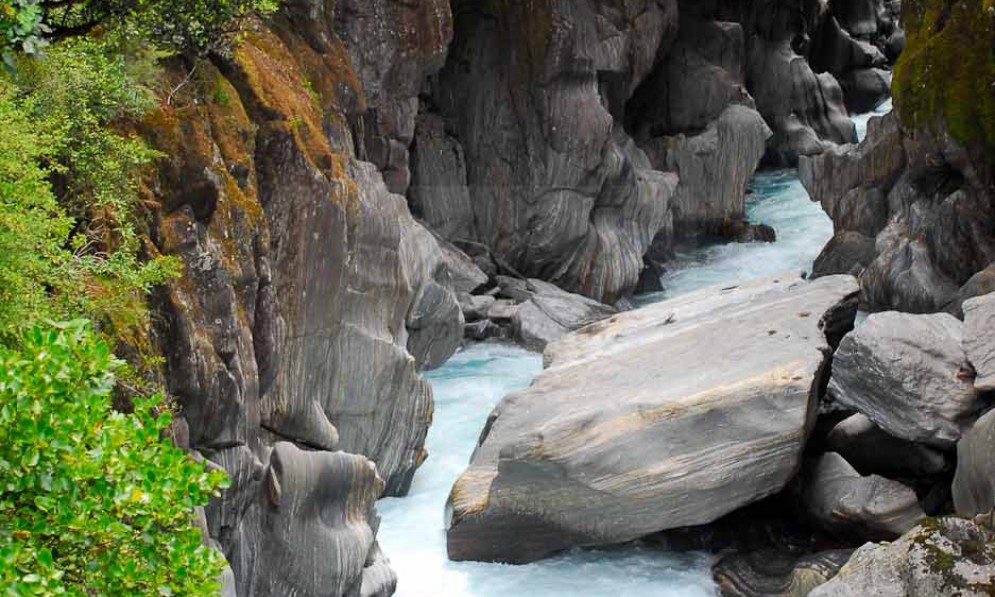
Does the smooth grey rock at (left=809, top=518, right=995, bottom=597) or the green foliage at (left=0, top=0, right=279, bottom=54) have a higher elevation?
the green foliage at (left=0, top=0, right=279, bottom=54)

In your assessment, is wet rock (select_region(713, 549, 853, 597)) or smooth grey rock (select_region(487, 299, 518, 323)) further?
smooth grey rock (select_region(487, 299, 518, 323))

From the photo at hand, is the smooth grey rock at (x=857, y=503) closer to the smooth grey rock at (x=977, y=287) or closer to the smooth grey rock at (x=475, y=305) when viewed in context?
the smooth grey rock at (x=977, y=287)

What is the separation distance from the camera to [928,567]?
11.0m

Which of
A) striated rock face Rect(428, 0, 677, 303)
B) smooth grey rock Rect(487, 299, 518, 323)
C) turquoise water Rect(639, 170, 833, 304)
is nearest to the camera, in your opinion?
smooth grey rock Rect(487, 299, 518, 323)

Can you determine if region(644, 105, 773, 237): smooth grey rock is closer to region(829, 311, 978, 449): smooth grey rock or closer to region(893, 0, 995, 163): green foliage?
region(893, 0, 995, 163): green foliage

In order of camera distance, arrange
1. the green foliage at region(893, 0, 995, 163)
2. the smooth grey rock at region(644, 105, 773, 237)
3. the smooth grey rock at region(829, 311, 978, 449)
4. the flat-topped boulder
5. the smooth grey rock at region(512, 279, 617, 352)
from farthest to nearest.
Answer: the smooth grey rock at region(644, 105, 773, 237) < the smooth grey rock at region(512, 279, 617, 352) < the green foliage at region(893, 0, 995, 163) < the smooth grey rock at region(829, 311, 978, 449) < the flat-topped boulder

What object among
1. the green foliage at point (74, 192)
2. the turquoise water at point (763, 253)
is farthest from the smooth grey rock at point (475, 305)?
the green foliage at point (74, 192)

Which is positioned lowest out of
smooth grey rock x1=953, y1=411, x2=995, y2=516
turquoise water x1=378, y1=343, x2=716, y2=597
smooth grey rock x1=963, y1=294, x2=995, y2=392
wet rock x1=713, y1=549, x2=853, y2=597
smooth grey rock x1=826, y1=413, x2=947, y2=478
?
turquoise water x1=378, y1=343, x2=716, y2=597

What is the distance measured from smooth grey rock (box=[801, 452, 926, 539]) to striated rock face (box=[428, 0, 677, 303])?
45.2ft

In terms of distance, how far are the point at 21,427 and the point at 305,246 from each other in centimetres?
984

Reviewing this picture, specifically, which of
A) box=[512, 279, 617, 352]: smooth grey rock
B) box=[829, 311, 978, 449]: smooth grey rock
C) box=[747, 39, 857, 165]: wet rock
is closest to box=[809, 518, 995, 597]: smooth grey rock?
box=[829, 311, 978, 449]: smooth grey rock

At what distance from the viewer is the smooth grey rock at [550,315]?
83.1 feet

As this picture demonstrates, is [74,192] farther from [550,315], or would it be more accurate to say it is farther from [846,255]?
[846,255]

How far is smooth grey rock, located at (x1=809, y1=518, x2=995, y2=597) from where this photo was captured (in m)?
10.8
